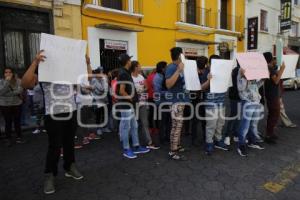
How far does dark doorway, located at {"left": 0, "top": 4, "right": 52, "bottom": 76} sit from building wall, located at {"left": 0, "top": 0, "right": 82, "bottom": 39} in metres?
0.19

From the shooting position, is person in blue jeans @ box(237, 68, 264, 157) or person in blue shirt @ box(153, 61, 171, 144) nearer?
person in blue jeans @ box(237, 68, 264, 157)

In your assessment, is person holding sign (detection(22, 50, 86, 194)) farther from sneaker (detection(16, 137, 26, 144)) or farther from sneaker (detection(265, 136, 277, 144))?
sneaker (detection(265, 136, 277, 144))

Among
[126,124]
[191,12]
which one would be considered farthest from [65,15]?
[191,12]

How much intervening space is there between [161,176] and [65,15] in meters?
7.26

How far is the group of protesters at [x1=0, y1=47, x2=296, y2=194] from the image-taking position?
3578mm

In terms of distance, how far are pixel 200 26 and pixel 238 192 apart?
12.4 metres

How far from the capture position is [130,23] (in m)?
11.4

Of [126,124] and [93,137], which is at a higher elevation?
[126,124]

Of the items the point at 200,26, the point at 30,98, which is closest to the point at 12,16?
the point at 30,98

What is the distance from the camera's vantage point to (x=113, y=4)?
11195 millimetres

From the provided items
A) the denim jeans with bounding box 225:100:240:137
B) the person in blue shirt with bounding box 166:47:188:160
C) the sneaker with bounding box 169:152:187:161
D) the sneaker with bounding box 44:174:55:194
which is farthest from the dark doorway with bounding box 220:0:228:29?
the sneaker with bounding box 44:174:55:194

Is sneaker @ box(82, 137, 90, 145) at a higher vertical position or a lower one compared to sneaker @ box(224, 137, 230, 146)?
lower

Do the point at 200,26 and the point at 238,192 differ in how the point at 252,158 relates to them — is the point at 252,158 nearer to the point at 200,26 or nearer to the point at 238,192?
the point at 238,192

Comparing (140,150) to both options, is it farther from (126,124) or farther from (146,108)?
(146,108)
